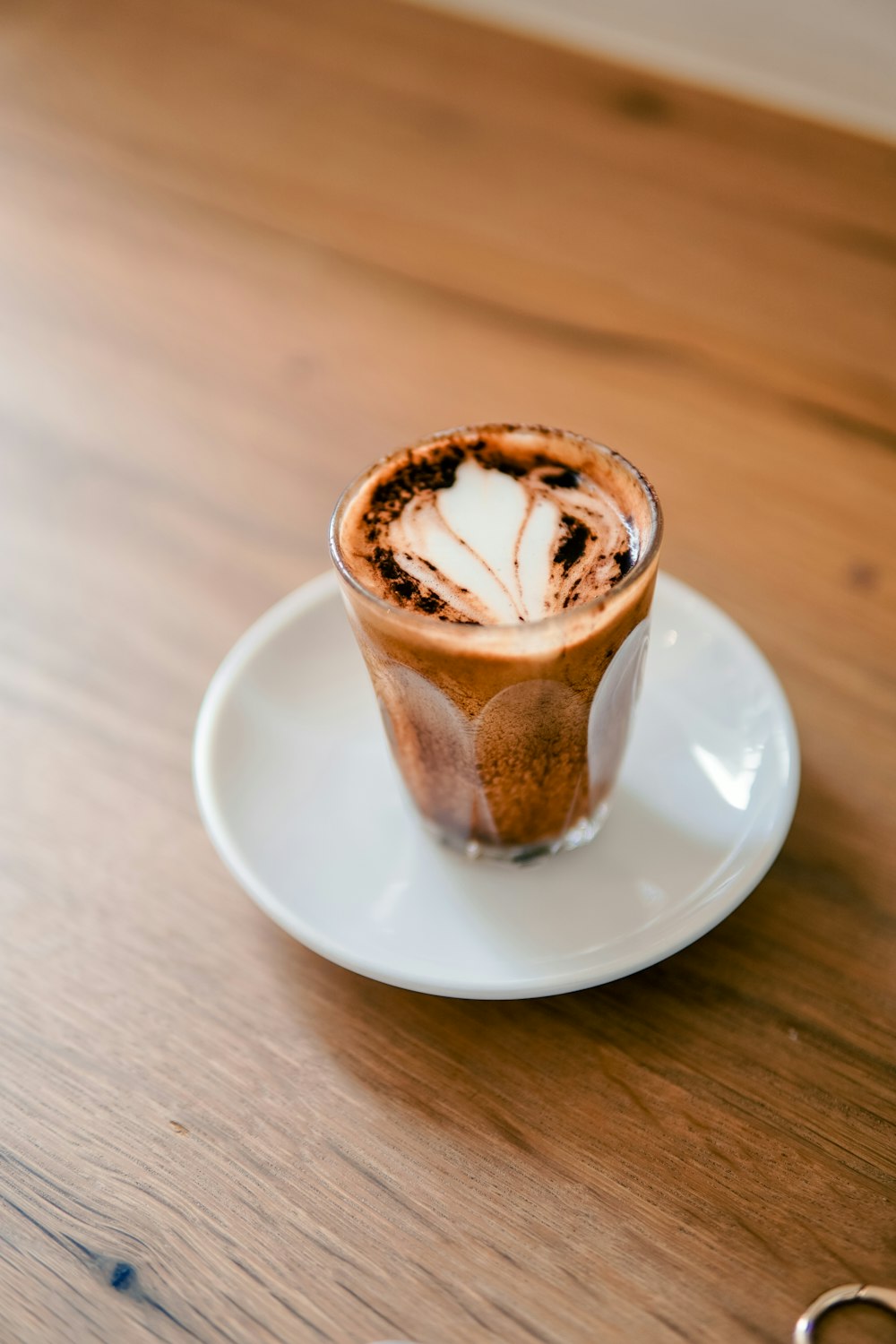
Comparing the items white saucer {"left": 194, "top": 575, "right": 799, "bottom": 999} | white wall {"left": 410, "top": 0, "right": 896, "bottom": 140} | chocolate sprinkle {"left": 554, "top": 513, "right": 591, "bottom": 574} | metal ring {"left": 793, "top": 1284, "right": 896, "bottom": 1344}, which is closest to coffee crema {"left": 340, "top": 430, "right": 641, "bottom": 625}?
chocolate sprinkle {"left": 554, "top": 513, "right": 591, "bottom": 574}

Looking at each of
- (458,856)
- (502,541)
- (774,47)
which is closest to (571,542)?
(502,541)

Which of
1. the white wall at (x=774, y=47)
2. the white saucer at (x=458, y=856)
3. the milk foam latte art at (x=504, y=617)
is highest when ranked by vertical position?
the white wall at (x=774, y=47)

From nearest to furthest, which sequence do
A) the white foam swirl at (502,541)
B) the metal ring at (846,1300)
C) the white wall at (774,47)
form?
the metal ring at (846,1300) → the white foam swirl at (502,541) → the white wall at (774,47)

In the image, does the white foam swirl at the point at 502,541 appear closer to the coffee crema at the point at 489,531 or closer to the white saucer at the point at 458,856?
the coffee crema at the point at 489,531

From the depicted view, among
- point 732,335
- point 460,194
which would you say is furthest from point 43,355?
point 732,335

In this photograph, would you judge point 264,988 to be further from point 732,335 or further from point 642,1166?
point 732,335

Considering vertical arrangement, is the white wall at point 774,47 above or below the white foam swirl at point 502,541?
above

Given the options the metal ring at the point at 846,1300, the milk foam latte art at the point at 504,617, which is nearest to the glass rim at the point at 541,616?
the milk foam latte art at the point at 504,617
